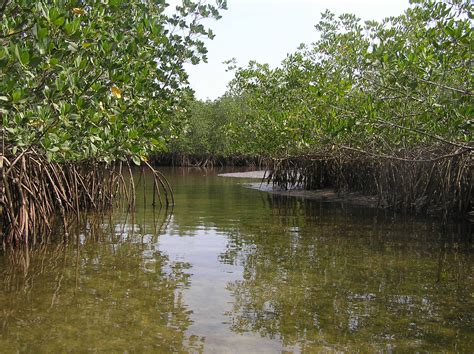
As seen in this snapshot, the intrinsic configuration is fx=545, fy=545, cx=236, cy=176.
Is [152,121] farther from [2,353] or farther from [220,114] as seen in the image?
[220,114]

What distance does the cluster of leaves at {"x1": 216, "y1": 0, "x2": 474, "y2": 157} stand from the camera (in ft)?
20.6

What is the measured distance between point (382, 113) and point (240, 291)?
628cm

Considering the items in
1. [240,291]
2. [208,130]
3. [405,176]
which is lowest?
[240,291]

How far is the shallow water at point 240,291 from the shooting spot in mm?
3518

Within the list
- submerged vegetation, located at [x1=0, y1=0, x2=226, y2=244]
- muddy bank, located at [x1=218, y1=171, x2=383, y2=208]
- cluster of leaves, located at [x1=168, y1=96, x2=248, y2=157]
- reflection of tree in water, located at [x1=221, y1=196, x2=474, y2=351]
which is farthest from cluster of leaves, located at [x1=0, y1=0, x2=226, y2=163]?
cluster of leaves, located at [x1=168, y1=96, x2=248, y2=157]

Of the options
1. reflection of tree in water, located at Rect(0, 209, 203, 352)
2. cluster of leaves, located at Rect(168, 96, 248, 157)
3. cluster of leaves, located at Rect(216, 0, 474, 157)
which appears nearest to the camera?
reflection of tree in water, located at Rect(0, 209, 203, 352)

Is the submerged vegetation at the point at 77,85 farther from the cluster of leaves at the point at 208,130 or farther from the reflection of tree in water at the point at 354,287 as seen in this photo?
the cluster of leaves at the point at 208,130

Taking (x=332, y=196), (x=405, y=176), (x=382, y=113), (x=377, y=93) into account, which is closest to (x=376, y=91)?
(x=377, y=93)

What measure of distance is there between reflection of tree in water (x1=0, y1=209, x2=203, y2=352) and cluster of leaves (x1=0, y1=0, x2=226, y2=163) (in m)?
1.13

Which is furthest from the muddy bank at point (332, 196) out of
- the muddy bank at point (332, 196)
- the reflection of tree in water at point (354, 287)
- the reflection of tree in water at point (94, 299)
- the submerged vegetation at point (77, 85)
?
the reflection of tree in water at point (94, 299)

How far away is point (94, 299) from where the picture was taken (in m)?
4.32

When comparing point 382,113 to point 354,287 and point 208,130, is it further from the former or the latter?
point 208,130

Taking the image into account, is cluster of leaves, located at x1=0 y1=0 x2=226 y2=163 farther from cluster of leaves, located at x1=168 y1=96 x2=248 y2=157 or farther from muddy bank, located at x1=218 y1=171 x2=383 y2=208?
cluster of leaves, located at x1=168 y1=96 x2=248 y2=157

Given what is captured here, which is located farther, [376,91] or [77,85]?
[376,91]
